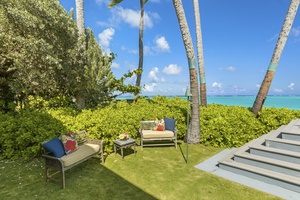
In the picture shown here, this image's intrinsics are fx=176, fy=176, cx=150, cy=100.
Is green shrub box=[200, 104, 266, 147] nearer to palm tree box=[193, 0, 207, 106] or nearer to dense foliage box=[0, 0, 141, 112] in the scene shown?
palm tree box=[193, 0, 207, 106]

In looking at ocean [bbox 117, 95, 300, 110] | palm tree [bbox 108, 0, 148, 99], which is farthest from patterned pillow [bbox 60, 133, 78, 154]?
ocean [bbox 117, 95, 300, 110]

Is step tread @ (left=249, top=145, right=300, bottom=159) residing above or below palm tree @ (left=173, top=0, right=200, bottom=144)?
below

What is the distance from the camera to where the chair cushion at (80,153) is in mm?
4816

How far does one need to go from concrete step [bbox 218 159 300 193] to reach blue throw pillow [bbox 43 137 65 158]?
4881mm

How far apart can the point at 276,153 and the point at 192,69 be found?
4.19 m

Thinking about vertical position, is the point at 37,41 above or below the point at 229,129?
above

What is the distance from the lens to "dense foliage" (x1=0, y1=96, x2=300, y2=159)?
6.35 meters

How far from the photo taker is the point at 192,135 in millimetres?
7875

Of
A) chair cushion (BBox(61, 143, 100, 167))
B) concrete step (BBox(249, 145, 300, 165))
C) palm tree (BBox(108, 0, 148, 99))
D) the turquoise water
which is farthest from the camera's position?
the turquoise water

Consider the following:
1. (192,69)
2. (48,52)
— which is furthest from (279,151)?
(48,52)

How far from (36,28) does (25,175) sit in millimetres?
5444

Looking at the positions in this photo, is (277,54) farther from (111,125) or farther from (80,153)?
(80,153)

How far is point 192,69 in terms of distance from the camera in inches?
297

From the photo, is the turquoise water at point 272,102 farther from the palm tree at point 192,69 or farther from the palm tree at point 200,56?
the palm tree at point 192,69
